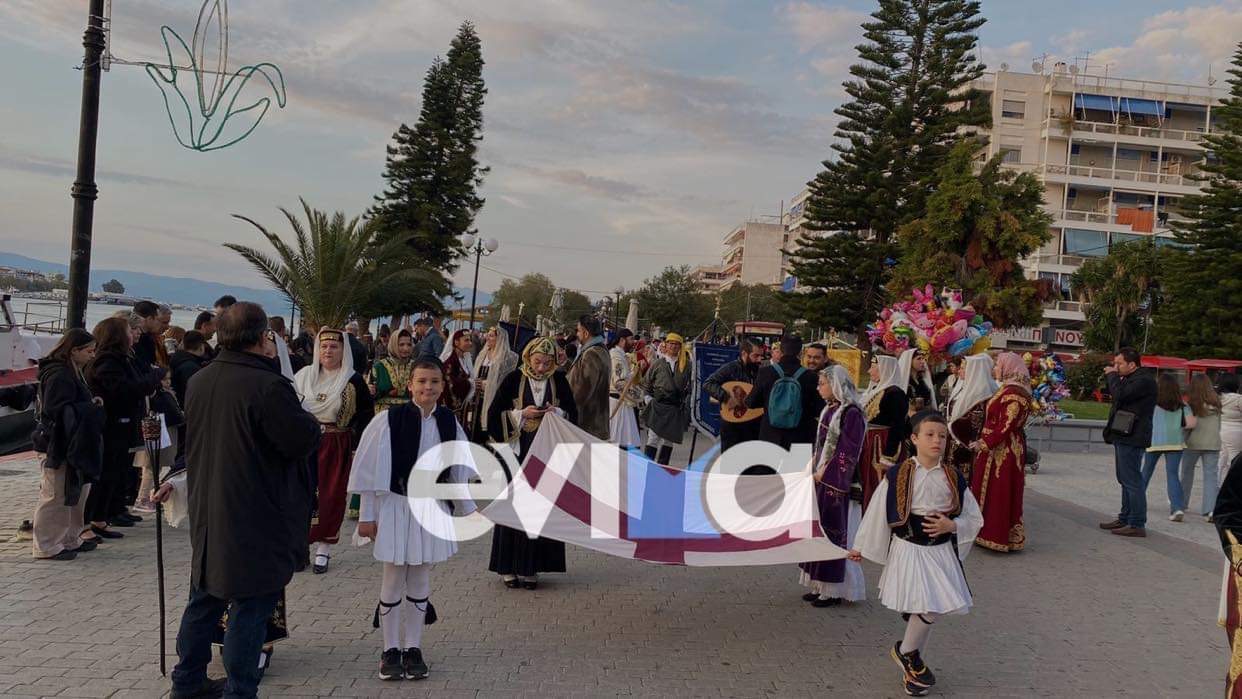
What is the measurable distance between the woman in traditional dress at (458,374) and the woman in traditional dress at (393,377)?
1109mm

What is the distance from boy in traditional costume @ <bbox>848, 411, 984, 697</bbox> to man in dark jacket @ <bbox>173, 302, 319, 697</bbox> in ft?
10.1

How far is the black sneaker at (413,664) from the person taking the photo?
4.57 m

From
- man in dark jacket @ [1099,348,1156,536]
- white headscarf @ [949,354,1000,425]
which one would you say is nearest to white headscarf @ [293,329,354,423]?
white headscarf @ [949,354,1000,425]

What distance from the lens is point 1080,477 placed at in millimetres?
14328

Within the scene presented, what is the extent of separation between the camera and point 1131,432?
30.8 ft

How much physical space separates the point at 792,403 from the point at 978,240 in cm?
2710

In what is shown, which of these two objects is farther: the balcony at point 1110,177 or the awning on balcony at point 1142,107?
the awning on balcony at point 1142,107

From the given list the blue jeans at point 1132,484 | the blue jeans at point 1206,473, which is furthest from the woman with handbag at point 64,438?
the blue jeans at point 1206,473

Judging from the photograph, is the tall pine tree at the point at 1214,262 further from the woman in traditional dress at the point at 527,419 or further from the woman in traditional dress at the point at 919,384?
the woman in traditional dress at the point at 527,419

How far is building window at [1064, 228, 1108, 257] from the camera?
180 ft

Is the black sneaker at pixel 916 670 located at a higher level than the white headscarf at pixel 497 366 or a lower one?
lower

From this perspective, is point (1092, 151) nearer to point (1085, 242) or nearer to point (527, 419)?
point (1085, 242)

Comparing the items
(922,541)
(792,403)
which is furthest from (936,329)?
(922,541)

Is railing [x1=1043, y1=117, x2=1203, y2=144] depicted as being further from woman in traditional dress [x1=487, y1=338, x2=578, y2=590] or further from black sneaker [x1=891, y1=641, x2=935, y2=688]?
black sneaker [x1=891, y1=641, x2=935, y2=688]
